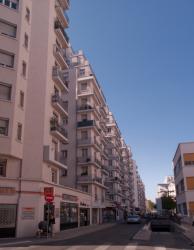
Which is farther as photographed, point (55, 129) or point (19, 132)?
point (55, 129)

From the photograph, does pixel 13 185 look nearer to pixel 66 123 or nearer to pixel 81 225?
pixel 81 225

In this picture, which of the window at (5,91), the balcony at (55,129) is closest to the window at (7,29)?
the window at (5,91)

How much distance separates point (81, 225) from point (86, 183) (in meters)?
9.15

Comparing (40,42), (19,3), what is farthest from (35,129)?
(19,3)

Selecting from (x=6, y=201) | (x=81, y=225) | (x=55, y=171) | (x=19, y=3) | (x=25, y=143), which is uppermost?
(x=19, y=3)

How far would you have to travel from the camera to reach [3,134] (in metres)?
22.9

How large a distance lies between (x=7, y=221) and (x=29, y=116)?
9.19 meters

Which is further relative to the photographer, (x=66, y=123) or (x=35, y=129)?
(x=66, y=123)

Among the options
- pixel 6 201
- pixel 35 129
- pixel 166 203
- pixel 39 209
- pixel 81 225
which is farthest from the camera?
pixel 166 203

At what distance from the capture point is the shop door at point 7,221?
21.3 metres

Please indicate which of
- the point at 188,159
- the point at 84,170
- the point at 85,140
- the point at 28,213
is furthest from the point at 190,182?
the point at 28,213

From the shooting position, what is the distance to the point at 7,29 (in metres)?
25.8

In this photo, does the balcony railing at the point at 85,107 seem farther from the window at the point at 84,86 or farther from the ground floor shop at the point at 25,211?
the ground floor shop at the point at 25,211

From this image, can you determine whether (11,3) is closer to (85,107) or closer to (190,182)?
(85,107)
